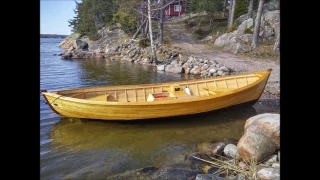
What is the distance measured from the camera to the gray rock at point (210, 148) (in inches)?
203

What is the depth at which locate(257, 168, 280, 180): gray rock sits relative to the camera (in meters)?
3.59

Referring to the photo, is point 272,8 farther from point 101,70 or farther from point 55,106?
point 55,106

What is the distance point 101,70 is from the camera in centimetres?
1692

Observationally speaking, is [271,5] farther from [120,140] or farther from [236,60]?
[120,140]

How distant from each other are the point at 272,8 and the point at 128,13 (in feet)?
39.0

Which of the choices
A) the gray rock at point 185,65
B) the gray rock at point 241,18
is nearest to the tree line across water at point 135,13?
the gray rock at point 241,18

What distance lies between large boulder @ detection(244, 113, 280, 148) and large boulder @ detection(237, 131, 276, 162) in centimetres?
23

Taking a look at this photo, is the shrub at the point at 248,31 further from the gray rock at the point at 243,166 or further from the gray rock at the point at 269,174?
the gray rock at the point at 269,174

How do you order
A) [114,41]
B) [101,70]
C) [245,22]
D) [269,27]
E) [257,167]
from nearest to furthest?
[257,167]
[101,70]
[269,27]
[245,22]
[114,41]
